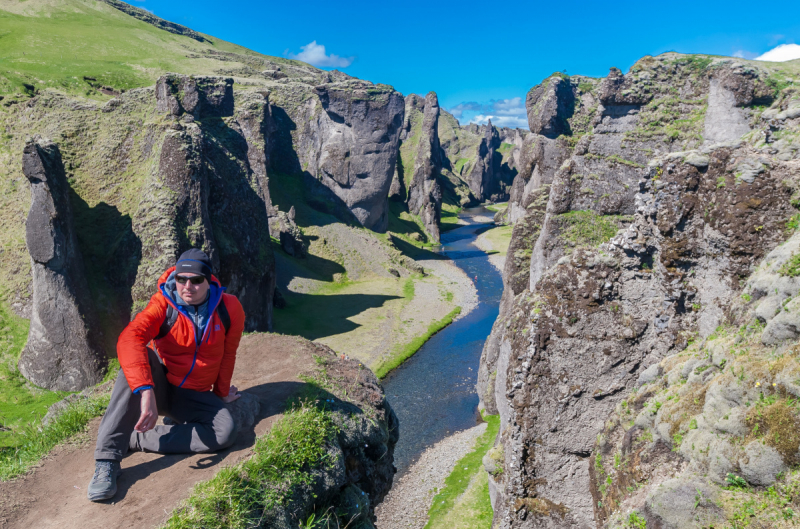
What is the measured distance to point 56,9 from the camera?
11700 cm

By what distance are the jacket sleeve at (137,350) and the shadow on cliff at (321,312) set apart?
36.2 meters

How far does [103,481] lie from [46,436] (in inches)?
107

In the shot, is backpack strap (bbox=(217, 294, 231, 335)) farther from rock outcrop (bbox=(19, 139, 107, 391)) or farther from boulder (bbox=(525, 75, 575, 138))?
boulder (bbox=(525, 75, 575, 138))

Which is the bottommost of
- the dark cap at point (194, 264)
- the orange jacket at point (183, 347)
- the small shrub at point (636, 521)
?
the small shrub at point (636, 521)

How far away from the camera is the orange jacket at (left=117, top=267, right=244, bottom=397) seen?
22.5 ft

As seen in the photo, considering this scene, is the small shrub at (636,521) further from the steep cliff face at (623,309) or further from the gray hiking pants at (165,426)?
the gray hiking pants at (165,426)

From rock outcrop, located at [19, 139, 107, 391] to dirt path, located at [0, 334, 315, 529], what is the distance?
23.7 m

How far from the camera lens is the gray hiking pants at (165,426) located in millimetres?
7043

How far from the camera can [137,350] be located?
6.88 metres

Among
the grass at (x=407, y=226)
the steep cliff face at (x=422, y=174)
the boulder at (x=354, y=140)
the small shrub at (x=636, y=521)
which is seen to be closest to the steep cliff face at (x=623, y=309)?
the small shrub at (x=636, y=521)

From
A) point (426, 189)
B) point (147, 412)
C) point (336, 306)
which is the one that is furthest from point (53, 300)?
point (426, 189)

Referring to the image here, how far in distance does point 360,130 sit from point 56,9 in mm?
99195

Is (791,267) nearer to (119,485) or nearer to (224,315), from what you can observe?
(224,315)

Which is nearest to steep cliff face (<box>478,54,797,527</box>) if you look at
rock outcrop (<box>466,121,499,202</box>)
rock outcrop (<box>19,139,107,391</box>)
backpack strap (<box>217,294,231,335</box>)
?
backpack strap (<box>217,294,231,335</box>)
